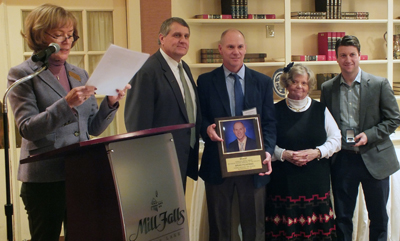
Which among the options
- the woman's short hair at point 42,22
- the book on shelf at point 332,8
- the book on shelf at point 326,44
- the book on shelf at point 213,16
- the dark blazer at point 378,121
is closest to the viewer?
the woman's short hair at point 42,22

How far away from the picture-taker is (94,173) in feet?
4.54

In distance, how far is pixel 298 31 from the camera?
4586 mm

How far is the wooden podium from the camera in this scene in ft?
4.40

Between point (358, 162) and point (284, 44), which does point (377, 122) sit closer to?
point (358, 162)

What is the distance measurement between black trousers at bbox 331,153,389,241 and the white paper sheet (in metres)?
1.85

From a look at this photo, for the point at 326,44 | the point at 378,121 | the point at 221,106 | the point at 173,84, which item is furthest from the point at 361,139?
the point at 326,44

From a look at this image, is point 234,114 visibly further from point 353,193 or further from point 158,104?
point 353,193

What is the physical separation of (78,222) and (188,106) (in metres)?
1.17

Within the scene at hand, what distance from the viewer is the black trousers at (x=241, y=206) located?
8.41ft

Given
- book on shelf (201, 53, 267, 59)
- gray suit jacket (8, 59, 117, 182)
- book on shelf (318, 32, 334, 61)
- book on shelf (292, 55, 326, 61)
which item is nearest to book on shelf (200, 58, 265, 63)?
book on shelf (201, 53, 267, 59)

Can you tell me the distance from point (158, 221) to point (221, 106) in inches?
46.7

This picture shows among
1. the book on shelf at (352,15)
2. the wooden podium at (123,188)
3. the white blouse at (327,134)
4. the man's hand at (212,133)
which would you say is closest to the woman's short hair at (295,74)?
the white blouse at (327,134)

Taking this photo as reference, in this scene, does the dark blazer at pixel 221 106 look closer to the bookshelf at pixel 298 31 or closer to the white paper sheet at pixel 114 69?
the white paper sheet at pixel 114 69

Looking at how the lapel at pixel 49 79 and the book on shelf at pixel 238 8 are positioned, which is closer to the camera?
the lapel at pixel 49 79
